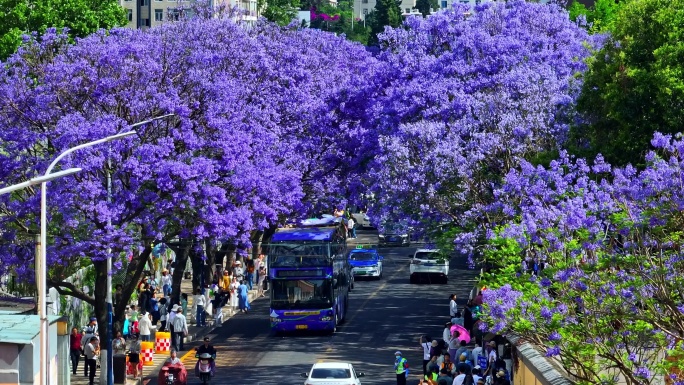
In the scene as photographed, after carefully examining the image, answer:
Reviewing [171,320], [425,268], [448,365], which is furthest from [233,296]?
[448,365]

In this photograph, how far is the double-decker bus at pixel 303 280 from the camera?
160 ft

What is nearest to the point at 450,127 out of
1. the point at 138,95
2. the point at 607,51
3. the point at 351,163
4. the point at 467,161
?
the point at 467,161

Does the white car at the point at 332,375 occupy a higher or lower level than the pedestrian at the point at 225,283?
higher

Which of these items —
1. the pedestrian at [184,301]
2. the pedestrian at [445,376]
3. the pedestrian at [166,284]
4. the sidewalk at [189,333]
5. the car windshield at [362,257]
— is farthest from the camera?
the car windshield at [362,257]

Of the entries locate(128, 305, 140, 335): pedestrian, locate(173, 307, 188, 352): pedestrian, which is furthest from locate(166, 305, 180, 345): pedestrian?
locate(128, 305, 140, 335): pedestrian

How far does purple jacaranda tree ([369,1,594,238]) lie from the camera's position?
146 feet

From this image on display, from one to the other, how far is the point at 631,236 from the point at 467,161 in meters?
21.9

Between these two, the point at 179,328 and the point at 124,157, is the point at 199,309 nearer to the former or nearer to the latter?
the point at 179,328

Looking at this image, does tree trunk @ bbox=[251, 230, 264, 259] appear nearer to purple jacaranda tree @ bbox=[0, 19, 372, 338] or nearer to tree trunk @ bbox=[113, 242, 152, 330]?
purple jacaranda tree @ bbox=[0, 19, 372, 338]

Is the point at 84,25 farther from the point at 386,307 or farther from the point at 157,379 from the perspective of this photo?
the point at 157,379

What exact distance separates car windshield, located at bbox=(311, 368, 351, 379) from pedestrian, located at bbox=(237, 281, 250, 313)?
20.5 metres

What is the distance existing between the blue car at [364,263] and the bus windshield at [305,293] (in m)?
20.2

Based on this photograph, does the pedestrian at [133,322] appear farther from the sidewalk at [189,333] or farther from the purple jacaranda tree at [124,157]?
the purple jacaranda tree at [124,157]

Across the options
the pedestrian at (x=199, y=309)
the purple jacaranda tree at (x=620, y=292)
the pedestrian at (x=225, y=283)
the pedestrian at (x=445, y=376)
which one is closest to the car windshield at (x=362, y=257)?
the pedestrian at (x=225, y=283)
